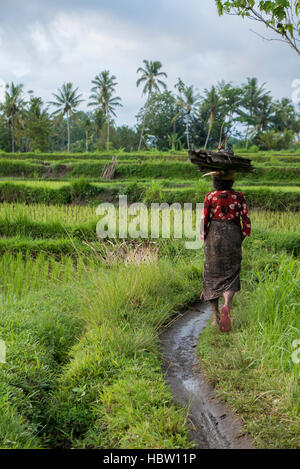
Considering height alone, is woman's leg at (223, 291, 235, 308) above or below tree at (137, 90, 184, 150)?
below

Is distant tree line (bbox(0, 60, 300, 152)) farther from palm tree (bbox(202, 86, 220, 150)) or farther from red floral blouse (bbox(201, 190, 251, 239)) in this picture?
red floral blouse (bbox(201, 190, 251, 239))

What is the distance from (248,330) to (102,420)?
4.92 feet

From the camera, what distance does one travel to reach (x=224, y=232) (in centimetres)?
380

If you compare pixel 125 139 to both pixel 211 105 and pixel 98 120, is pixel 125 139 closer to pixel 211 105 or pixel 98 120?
pixel 98 120

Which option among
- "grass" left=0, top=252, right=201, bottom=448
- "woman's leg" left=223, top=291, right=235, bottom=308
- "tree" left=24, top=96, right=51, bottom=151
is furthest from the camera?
"tree" left=24, top=96, right=51, bottom=151

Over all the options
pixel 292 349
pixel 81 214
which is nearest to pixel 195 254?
pixel 81 214

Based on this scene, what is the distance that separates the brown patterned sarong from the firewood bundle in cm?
50

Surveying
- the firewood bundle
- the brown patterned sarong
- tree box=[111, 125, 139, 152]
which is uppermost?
tree box=[111, 125, 139, 152]

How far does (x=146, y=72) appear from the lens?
32750 mm

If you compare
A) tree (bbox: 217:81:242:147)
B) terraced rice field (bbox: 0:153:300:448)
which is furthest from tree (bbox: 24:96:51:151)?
terraced rice field (bbox: 0:153:300:448)

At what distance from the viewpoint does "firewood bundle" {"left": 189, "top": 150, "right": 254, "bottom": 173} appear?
3547mm

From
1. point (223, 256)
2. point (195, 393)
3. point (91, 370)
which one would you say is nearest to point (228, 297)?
point (223, 256)

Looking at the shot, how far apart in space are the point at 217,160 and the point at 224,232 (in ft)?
2.21
